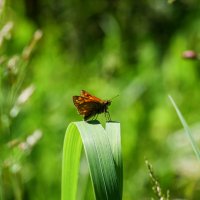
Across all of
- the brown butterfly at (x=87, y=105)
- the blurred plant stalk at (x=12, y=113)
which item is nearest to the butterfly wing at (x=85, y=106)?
the brown butterfly at (x=87, y=105)

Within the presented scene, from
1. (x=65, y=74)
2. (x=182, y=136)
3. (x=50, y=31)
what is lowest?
(x=182, y=136)

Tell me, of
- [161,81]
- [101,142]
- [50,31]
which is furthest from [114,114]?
[101,142]

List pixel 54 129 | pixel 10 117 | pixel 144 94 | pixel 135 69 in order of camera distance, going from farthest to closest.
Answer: pixel 135 69 < pixel 144 94 < pixel 54 129 < pixel 10 117

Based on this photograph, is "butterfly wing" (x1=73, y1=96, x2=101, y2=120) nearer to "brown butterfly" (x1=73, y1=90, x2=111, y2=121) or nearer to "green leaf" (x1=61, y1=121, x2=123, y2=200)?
"brown butterfly" (x1=73, y1=90, x2=111, y2=121)

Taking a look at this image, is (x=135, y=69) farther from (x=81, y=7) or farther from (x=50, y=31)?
(x=81, y=7)

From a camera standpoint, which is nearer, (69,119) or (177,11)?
(69,119)

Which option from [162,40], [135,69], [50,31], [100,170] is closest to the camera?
[100,170]

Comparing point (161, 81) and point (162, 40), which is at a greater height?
point (162, 40)
